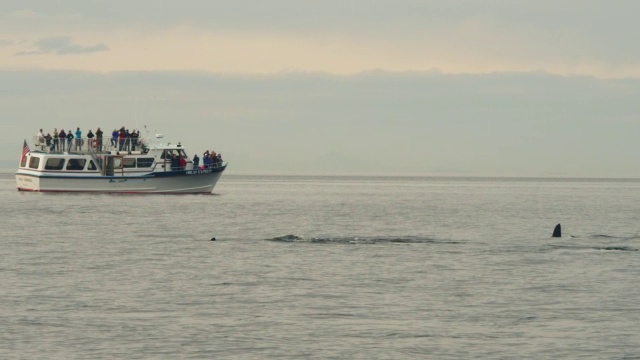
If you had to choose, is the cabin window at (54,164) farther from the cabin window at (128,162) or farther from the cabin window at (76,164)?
the cabin window at (128,162)

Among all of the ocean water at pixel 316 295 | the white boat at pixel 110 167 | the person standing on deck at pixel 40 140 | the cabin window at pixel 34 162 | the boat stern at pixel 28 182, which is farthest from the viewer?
the boat stern at pixel 28 182

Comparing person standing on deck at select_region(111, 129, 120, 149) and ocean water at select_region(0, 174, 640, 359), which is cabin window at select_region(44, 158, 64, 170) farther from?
ocean water at select_region(0, 174, 640, 359)

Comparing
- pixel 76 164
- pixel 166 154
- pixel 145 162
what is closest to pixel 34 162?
pixel 76 164

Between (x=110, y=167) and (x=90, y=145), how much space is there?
2.96 metres

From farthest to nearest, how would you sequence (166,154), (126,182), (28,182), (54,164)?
(28,182) → (126,182) → (54,164) → (166,154)

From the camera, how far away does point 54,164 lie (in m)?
106

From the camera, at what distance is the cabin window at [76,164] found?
4129 inches

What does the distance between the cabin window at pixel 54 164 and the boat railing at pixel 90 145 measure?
1.06 metres

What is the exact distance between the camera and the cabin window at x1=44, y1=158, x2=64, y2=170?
105312mm

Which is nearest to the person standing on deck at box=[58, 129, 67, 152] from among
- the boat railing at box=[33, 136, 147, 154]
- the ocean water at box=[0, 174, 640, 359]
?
the boat railing at box=[33, 136, 147, 154]

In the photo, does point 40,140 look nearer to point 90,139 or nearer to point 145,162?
point 90,139

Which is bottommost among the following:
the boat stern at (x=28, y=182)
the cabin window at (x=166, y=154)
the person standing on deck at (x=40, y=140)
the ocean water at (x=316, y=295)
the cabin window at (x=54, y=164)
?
the ocean water at (x=316, y=295)

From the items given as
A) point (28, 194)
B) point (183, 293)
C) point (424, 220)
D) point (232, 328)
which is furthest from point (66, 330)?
point (28, 194)

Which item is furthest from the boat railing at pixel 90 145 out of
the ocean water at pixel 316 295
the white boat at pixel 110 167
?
the ocean water at pixel 316 295
